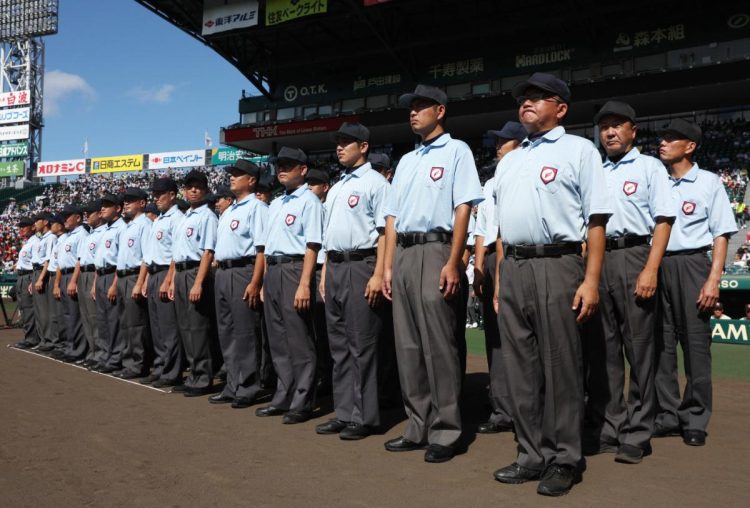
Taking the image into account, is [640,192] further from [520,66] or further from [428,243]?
[520,66]

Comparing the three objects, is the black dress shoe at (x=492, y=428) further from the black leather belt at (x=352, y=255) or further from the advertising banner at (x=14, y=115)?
the advertising banner at (x=14, y=115)

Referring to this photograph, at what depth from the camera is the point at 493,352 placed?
4801mm

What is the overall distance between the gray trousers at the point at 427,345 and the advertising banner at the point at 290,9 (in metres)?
25.5

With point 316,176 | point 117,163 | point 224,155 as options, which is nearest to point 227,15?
point 224,155

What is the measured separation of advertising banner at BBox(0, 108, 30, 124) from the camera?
4362 cm

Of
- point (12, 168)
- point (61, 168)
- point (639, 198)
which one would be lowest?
point (639, 198)

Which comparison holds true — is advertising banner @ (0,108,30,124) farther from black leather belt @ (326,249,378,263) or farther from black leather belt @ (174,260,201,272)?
black leather belt @ (326,249,378,263)

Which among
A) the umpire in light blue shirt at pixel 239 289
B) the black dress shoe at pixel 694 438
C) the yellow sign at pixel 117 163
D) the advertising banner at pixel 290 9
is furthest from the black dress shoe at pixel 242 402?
the yellow sign at pixel 117 163

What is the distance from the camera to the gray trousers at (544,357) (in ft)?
10.6

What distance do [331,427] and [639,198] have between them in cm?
269

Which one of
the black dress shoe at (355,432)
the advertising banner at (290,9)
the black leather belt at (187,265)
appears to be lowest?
the black dress shoe at (355,432)

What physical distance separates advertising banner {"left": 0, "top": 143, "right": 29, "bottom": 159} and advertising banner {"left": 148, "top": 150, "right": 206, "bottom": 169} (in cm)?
885

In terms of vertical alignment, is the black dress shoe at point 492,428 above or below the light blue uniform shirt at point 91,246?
below

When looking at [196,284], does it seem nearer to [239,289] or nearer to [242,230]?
[239,289]
